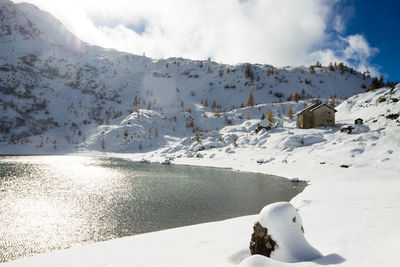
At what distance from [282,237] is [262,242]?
3.92 feet

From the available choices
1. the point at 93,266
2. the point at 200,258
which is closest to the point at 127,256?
→ the point at 93,266

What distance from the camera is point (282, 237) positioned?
1207cm

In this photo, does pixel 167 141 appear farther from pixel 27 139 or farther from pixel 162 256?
pixel 162 256

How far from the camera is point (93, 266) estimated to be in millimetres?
13945

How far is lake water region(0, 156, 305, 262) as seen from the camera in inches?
908

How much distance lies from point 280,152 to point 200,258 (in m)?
69.2

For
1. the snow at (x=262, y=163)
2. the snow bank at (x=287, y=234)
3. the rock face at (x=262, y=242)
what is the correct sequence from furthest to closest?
the snow at (x=262, y=163), the rock face at (x=262, y=242), the snow bank at (x=287, y=234)

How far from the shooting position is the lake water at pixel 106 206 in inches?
908

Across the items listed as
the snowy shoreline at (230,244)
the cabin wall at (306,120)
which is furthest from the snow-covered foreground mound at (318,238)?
the cabin wall at (306,120)

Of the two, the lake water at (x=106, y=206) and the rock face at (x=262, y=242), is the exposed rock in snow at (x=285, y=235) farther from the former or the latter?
the lake water at (x=106, y=206)

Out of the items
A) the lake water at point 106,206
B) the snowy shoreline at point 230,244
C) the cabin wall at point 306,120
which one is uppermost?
the cabin wall at point 306,120

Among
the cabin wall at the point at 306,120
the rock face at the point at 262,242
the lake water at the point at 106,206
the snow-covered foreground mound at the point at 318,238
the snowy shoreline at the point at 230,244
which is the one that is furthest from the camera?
the cabin wall at the point at 306,120

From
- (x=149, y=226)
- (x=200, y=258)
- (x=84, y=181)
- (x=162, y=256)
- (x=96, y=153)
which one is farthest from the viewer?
(x=96, y=153)

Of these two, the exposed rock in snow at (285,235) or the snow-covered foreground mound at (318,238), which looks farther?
the exposed rock in snow at (285,235)
